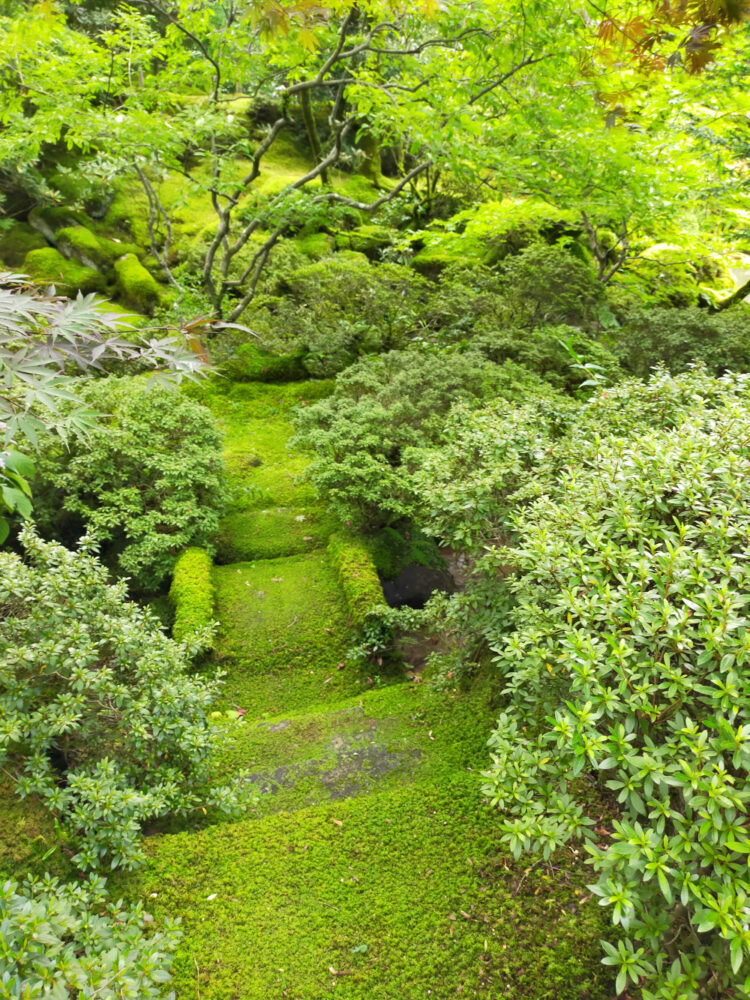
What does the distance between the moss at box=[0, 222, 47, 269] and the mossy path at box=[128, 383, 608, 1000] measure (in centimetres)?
964

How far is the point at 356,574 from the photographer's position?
504 centimetres

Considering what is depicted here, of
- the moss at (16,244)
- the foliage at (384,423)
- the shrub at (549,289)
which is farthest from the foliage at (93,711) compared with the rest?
the moss at (16,244)

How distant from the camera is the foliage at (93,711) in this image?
234 cm

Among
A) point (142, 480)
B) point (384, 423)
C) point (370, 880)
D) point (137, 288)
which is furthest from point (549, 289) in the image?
point (370, 880)

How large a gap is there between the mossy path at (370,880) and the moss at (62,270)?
28.1 feet

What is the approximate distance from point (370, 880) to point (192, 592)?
298 cm

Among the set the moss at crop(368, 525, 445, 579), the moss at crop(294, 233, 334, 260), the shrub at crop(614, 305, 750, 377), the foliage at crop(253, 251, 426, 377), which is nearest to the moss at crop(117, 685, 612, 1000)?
the moss at crop(368, 525, 445, 579)

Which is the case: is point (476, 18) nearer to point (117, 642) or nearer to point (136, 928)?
point (117, 642)

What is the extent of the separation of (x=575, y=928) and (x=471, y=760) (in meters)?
0.91

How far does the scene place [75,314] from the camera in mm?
1760

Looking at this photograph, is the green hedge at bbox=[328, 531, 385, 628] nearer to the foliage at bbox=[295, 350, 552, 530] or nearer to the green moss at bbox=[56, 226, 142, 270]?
the foliage at bbox=[295, 350, 552, 530]

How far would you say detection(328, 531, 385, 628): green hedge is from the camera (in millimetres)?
4766

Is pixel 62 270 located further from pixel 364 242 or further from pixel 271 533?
pixel 271 533

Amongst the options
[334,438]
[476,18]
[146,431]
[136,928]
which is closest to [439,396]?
[334,438]
